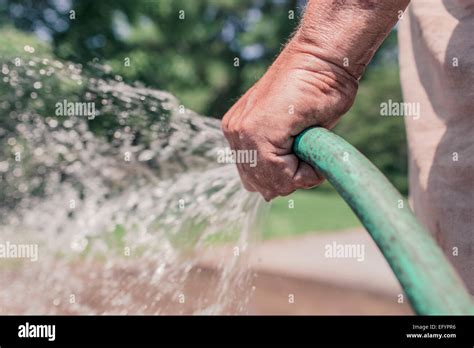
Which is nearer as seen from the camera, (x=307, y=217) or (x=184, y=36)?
(x=307, y=217)

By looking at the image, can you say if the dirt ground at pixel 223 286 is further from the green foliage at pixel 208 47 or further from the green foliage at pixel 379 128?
the green foliage at pixel 379 128

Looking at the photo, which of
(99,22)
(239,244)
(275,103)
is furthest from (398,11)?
(99,22)

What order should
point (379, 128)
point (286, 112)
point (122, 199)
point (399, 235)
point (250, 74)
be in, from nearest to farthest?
point (399, 235) → point (286, 112) → point (122, 199) → point (250, 74) → point (379, 128)

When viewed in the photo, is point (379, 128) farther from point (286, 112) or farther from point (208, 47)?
point (286, 112)

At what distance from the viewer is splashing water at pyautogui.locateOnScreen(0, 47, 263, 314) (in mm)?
2570

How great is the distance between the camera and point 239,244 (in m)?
2.23

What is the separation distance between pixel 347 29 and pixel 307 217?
13.8 metres

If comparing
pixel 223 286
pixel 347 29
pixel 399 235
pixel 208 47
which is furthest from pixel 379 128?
pixel 399 235

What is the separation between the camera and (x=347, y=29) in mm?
1486

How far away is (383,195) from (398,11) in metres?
0.53

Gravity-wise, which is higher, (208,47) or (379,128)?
(208,47)

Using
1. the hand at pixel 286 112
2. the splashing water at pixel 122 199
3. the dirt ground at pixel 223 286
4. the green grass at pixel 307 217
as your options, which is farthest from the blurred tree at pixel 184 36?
the hand at pixel 286 112

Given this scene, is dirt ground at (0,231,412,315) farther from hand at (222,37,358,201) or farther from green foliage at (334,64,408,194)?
green foliage at (334,64,408,194)

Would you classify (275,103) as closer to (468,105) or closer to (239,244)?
(468,105)
